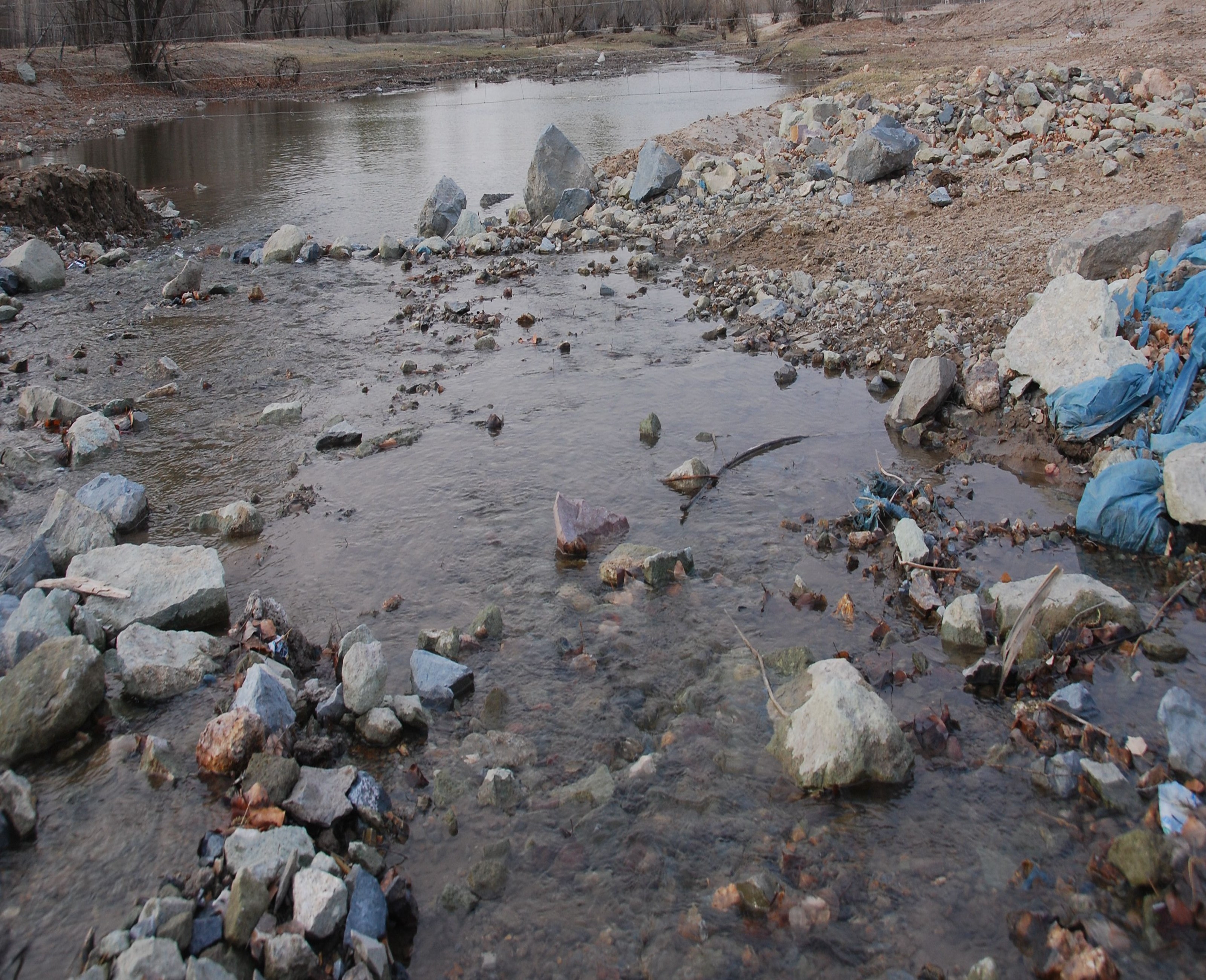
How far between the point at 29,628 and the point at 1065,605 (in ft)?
15.8

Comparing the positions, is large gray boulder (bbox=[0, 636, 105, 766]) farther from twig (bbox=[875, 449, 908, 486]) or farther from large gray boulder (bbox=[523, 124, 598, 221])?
large gray boulder (bbox=[523, 124, 598, 221])

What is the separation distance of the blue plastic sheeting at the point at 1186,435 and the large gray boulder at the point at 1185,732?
6.53 feet

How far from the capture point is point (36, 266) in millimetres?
9719

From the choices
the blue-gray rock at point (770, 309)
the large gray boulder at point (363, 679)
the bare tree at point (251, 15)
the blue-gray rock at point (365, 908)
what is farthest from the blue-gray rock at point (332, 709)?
the bare tree at point (251, 15)

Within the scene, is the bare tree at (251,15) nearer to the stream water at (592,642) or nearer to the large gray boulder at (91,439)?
the stream water at (592,642)

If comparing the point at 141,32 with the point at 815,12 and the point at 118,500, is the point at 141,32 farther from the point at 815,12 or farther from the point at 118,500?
the point at 118,500

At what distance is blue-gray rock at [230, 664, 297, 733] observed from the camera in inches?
136

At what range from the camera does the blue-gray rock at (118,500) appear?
5145 mm

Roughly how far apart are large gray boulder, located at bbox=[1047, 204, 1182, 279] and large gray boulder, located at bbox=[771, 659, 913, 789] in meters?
4.84

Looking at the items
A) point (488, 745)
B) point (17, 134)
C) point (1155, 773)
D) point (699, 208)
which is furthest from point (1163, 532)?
point (17, 134)

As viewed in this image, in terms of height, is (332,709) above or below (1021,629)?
below

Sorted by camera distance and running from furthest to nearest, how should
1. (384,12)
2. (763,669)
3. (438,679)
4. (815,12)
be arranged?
1. (384,12)
2. (815,12)
3. (763,669)
4. (438,679)

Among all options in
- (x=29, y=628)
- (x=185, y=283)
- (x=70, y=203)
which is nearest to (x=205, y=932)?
(x=29, y=628)

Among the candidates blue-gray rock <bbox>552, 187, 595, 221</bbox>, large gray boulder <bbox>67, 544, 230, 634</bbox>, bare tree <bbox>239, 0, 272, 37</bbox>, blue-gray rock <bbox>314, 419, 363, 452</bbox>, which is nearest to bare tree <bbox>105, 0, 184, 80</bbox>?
bare tree <bbox>239, 0, 272, 37</bbox>
